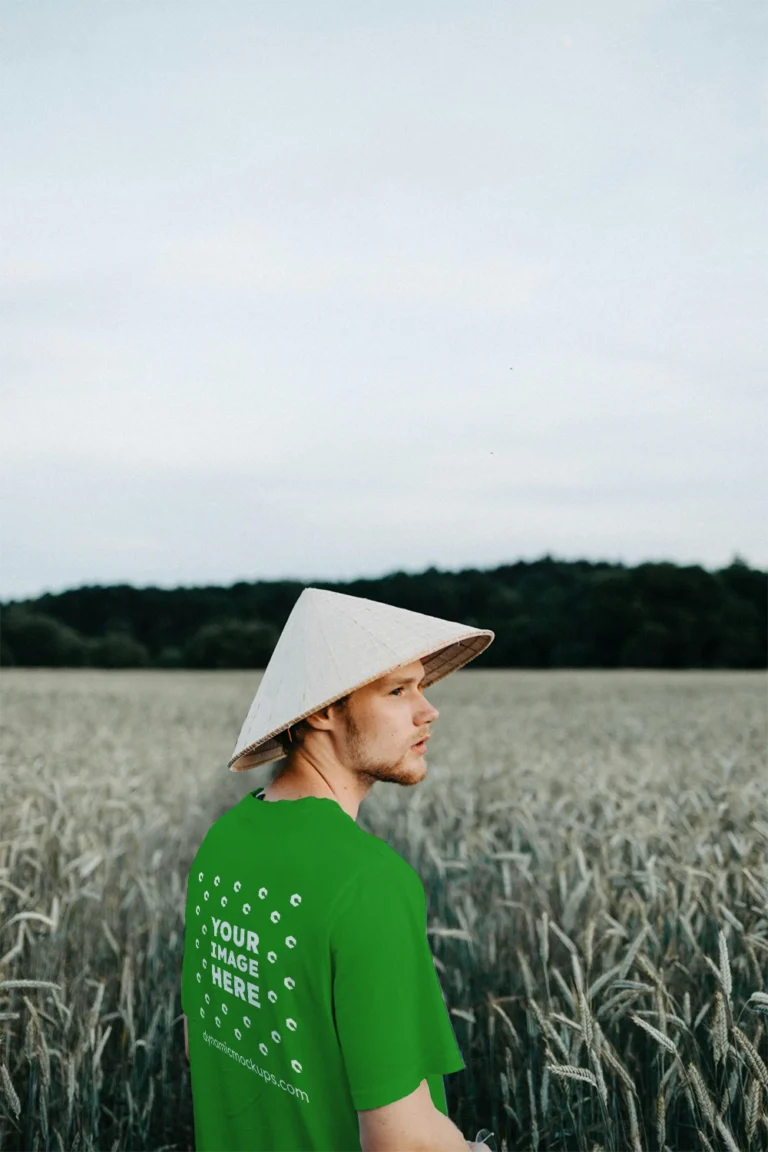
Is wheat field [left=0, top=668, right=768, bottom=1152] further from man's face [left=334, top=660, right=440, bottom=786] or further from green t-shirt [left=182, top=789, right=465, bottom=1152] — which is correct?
man's face [left=334, top=660, right=440, bottom=786]

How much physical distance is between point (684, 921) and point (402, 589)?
4197cm

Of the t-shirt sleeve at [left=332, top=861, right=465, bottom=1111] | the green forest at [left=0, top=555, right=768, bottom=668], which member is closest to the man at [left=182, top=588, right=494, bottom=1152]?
the t-shirt sleeve at [left=332, top=861, right=465, bottom=1111]

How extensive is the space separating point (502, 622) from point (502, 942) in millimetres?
44781

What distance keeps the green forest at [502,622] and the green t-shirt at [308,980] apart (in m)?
43.4

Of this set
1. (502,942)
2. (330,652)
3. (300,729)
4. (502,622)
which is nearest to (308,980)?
(300,729)

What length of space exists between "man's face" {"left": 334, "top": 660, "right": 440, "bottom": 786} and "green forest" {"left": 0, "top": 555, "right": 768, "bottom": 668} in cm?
4328

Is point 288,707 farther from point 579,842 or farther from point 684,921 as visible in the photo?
point 579,842

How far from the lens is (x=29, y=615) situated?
164 ft

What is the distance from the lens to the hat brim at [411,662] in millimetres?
1670

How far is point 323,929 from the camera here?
141 cm

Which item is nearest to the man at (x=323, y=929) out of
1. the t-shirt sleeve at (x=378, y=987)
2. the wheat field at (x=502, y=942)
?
the t-shirt sleeve at (x=378, y=987)

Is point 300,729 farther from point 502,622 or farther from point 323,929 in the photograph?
point 502,622

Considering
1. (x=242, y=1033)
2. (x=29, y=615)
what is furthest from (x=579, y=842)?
(x=29, y=615)

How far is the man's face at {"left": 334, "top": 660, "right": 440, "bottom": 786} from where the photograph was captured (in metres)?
1.73
